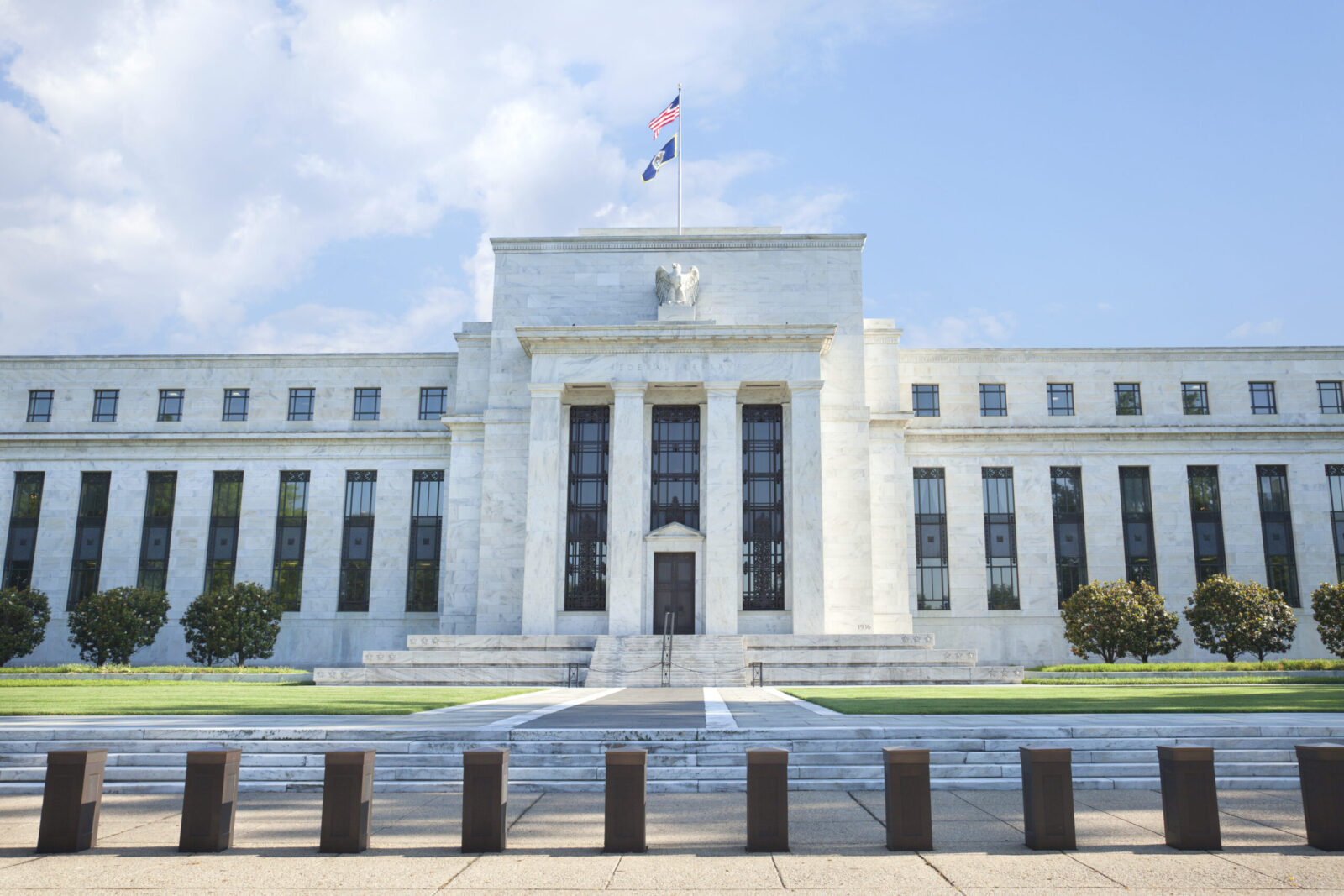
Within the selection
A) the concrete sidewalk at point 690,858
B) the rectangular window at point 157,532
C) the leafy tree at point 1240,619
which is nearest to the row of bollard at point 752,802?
the concrete sidewalk at point 690,858

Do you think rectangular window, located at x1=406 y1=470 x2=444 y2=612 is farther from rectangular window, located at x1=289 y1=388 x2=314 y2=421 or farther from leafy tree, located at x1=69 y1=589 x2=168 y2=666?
leafy tree, located at x1=69 y1=589 x2=168 y2=666

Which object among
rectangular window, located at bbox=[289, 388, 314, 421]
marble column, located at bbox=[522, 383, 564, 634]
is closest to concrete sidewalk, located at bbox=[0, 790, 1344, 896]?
marble column, located at bbox=[522, 383, 564, 634]

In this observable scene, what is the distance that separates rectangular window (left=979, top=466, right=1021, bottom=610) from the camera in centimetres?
4678

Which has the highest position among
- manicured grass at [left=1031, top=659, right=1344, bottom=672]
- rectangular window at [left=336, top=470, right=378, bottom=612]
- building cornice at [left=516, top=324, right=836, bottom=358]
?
building cornice at [left=516, top=324, right=836, bottom=358]

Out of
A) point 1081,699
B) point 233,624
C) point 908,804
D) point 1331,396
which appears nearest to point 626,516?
point 233,624

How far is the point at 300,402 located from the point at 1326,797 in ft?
159

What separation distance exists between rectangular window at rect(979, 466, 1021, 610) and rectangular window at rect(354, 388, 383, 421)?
3038cm

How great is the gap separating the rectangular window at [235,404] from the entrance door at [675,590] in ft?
78.7

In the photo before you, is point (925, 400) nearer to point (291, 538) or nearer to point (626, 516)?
point (626, 516)

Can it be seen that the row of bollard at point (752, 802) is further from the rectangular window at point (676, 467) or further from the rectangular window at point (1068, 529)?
the rectangular window at point (1068, 529)

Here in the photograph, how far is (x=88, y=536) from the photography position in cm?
4925

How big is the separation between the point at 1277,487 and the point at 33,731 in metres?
50.5

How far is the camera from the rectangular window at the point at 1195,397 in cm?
4853

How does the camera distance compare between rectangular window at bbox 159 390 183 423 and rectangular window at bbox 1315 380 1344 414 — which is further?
rectangular window at bbox 159 390 183 423
